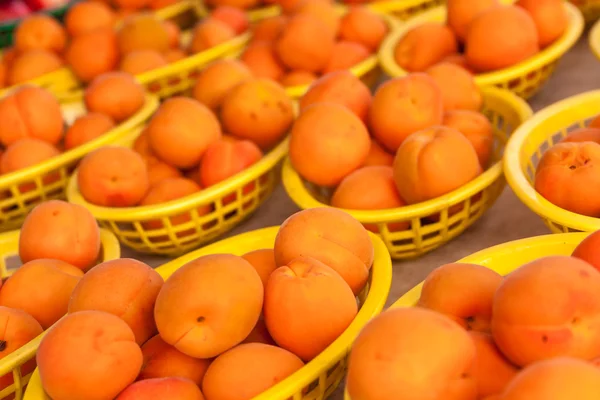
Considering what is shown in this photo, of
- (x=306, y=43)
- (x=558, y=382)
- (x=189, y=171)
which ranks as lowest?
(x=189, y=171)

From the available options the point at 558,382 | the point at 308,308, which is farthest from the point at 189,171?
the point at 558,382

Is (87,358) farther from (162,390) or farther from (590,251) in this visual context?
(590,251)

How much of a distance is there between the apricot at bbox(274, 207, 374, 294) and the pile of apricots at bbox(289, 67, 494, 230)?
0.18 metres

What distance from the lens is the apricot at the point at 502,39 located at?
46.2 inches

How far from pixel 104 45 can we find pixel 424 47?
28.0 inches

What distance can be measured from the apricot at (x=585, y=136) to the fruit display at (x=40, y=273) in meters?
0.61

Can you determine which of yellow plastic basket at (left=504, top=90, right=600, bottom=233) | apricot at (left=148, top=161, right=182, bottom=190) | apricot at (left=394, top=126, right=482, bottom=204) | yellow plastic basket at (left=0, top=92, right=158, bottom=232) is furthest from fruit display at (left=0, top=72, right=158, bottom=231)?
yellow plastic basket at (left=504, top=90, right=600, bottom=233)

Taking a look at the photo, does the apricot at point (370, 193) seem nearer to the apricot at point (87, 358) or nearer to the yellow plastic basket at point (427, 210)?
the yellow plastic basket at point (427, 210)

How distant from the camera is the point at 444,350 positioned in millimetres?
498

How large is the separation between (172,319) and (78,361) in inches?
3.4

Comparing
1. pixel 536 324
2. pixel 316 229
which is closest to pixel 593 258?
pixel 536 324

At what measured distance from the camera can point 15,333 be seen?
737mm

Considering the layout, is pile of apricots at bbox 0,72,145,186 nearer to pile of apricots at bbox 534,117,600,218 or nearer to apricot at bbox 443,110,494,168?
apricot at bbox 443,110,494,168

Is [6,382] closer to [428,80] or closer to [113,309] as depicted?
[113,309]
